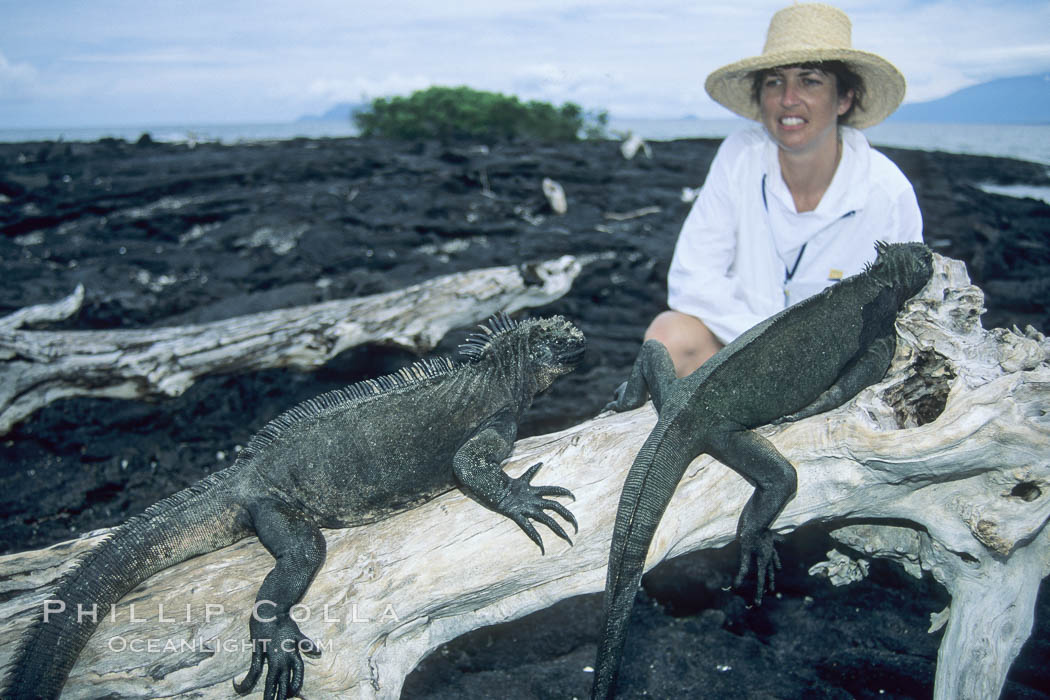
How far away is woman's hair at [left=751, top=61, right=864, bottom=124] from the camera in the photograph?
3273 mm

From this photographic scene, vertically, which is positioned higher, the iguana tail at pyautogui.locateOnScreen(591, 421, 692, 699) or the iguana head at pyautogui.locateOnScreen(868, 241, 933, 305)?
the iguana head at pyautogui.locateOnScreen(868, 241, 933, 305)

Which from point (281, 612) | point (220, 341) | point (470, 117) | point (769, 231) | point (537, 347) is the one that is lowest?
point (281, 612)

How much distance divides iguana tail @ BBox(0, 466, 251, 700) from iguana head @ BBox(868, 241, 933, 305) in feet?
8.40

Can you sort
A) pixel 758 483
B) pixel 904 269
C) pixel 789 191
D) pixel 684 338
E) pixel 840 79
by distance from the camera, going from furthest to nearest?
pixel 684 338, pixel 789 191, pixel 840 79, pixel 904 269, pixel 758 483

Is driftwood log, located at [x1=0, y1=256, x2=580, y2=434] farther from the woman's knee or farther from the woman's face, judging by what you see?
the woman's face

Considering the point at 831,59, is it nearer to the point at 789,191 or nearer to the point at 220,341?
the point at 789,191

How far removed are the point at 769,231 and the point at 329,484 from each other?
2603mm

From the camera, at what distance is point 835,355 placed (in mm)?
2490

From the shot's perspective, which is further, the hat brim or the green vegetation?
the green vegetation

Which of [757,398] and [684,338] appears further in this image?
[684,338]

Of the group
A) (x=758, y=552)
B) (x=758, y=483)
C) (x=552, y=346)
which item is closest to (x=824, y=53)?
(x=552, y=346)

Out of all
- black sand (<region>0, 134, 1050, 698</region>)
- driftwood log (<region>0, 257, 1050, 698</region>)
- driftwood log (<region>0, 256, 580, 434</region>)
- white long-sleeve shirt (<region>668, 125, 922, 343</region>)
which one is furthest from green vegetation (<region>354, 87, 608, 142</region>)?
driftwood log (<region>0, 257, 1050, 698</region>)

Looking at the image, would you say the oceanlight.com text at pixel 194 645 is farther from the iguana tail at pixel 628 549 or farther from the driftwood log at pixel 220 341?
the driftwood log at pixel 220 341

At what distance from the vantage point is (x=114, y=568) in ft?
6.99
